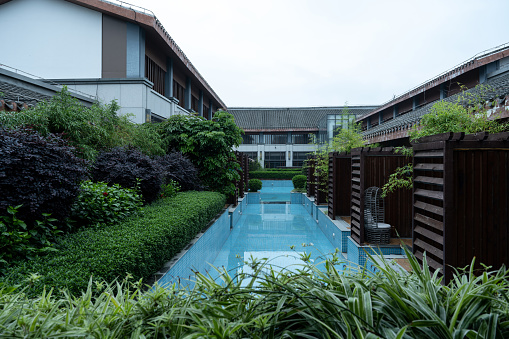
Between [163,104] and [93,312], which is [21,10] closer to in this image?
[163,104]

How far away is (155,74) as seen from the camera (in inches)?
477

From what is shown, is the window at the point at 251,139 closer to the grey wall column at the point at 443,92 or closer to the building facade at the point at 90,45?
the grey wall column at the point at 443,92

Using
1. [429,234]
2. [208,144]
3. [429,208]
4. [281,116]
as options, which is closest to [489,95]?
[429,208]

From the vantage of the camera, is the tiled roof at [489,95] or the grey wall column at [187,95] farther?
the grey wall column at [187,95]

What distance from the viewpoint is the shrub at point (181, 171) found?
29.8ft

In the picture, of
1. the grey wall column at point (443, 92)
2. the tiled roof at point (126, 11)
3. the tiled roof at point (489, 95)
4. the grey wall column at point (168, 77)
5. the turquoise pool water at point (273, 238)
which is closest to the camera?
the tiled roof at point (489, 95)

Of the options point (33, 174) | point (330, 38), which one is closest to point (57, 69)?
point (33, 174)

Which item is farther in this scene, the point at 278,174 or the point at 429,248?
the point at 278,174

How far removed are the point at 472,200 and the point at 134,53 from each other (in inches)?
380

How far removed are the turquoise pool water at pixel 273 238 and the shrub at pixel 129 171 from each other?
6.50 ft

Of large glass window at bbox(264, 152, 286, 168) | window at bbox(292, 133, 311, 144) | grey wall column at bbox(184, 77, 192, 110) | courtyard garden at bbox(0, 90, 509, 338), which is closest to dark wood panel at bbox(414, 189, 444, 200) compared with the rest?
courtyard garden at bbox(0, 90, 509, 338)

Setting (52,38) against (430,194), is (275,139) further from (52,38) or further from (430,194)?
(430,194)

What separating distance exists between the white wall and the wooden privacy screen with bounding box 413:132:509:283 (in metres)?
10.1

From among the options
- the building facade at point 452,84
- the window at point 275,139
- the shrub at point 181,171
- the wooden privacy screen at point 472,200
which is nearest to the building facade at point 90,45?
the shrub at point 181,171
